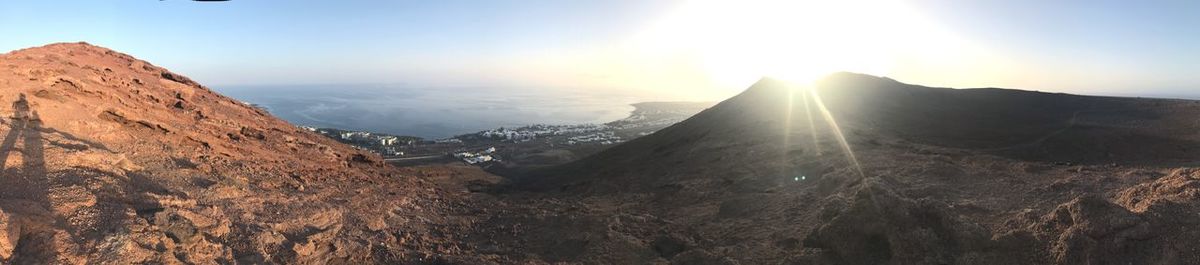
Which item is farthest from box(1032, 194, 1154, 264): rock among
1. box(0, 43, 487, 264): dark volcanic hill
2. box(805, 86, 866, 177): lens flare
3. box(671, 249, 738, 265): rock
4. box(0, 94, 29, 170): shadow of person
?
box(0, 94, 29, 170): shadow of person

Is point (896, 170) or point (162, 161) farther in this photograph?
point (896, 170)

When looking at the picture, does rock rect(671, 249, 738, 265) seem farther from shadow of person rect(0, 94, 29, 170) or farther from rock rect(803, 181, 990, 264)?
shadow of person rect(0, 94, 29, 170)

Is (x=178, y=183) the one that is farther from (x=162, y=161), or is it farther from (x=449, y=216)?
(x=449, y=216)

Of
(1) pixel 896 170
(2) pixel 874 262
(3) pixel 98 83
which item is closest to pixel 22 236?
(2) pixel 874 262

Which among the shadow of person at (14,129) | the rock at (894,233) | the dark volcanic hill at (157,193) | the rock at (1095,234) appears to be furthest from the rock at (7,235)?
the rock at (1095,234)

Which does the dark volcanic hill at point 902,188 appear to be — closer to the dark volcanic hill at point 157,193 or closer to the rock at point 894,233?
the rock at point 894,233

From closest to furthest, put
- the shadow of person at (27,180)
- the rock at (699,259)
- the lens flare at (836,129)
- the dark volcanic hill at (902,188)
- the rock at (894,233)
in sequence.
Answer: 1. the shadow of person at (27,180)
2. the dark volcanic hill at (902,188)
3. the rock at (894,233)
4. the rock at (699,259)
5. the lens flare at (836,129)
